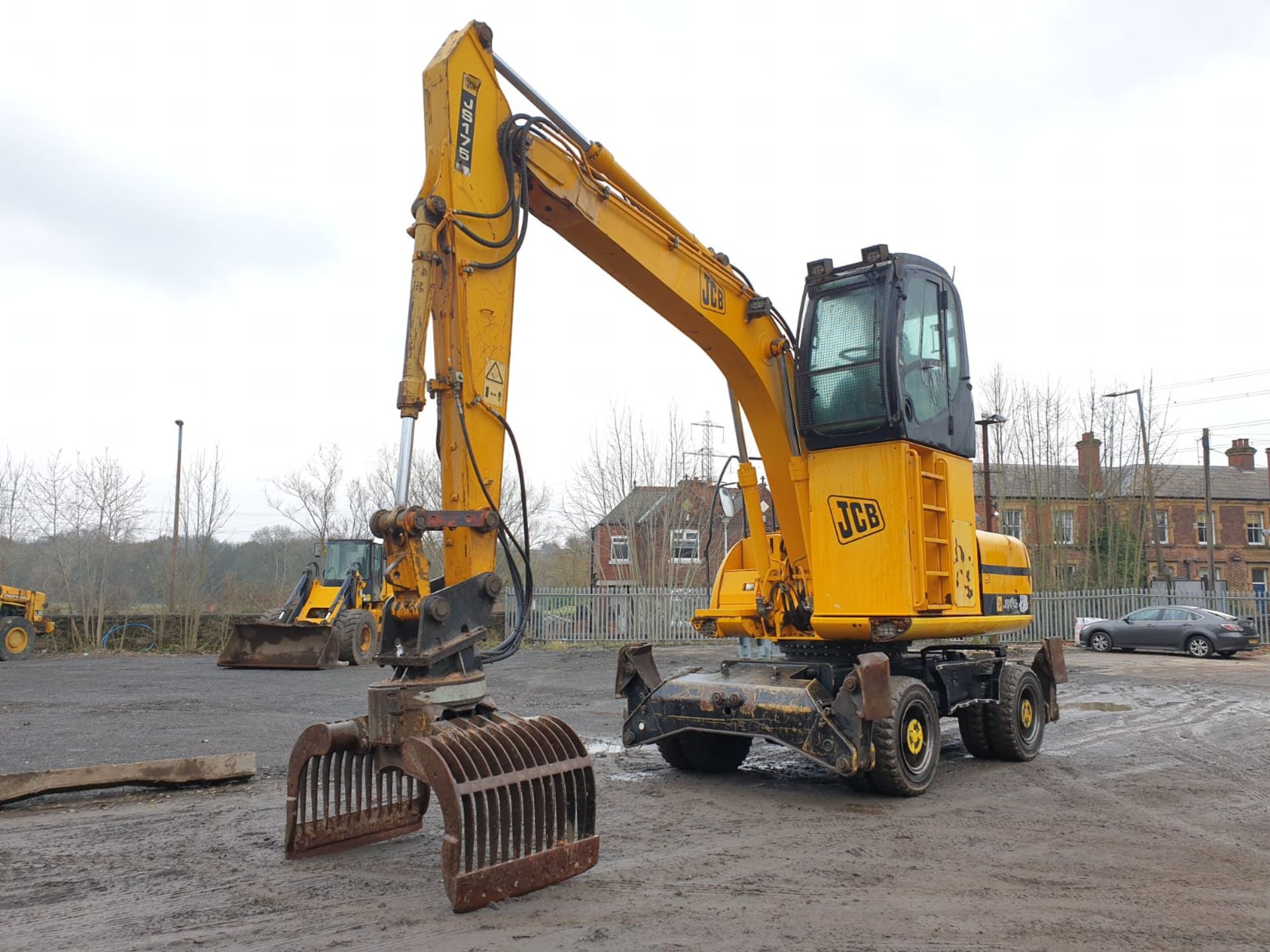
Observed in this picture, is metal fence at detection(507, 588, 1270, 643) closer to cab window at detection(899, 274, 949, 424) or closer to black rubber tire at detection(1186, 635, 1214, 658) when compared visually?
black rubber tire at detection(1186, 635, 1214, 658)

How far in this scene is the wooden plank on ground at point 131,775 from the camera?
6.49 metres

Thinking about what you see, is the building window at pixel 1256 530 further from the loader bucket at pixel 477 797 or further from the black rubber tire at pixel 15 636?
the loader bucket at pixel 477 797

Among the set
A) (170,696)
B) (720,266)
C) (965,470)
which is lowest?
(170,696)

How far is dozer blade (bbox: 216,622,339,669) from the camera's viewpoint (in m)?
17.8

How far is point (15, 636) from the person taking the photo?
21891 millimetres

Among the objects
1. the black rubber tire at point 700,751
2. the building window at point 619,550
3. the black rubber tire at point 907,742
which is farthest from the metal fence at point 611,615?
the black rubber tire at point 907,742

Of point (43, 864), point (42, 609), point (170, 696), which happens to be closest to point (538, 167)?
point (43, 864)

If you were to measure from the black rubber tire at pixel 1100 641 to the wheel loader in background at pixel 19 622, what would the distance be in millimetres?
25830

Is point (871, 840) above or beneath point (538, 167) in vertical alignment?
beneath

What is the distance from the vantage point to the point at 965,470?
820 centimetres

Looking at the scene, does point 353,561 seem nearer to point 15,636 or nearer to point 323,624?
point 323,624

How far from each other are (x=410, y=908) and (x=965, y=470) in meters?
5.75

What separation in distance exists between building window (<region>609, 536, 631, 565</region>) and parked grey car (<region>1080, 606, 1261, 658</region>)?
13.9 meters

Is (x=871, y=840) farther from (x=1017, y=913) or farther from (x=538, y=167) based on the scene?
(x=538, y=167)
